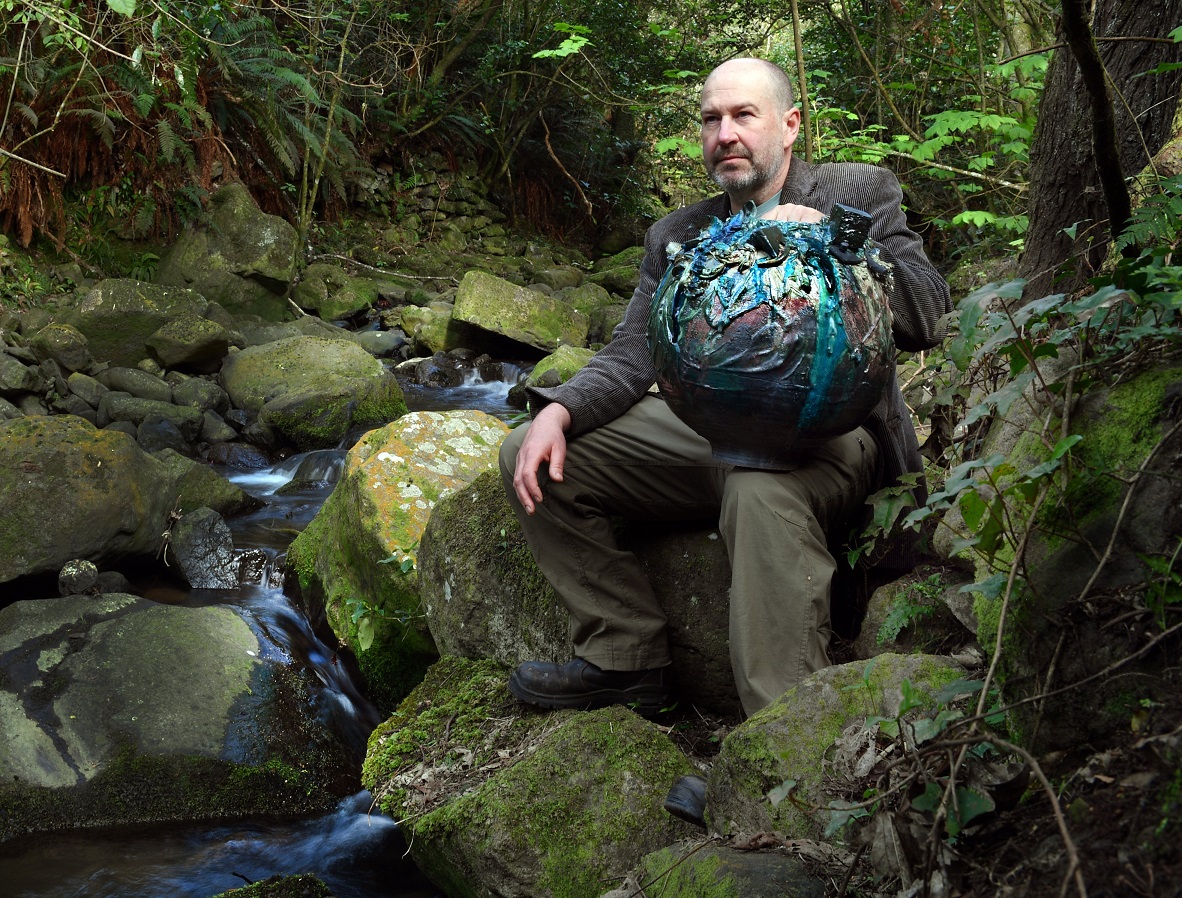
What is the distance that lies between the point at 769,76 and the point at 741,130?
0.20 metres

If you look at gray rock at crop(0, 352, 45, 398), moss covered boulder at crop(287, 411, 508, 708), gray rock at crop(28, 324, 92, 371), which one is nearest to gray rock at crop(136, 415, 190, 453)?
gray rock at crop(0, 352, 45, 398)

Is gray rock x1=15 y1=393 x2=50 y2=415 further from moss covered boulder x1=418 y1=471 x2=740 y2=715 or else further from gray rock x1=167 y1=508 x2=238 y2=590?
moss covered boulder x1=418 y1=471 x2=740 y2=715

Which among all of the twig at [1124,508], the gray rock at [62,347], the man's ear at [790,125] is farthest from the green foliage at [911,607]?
the gray rock at [62,347]

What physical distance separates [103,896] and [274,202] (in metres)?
11.0

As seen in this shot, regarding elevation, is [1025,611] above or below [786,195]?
below

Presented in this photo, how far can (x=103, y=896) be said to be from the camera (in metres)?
3.16

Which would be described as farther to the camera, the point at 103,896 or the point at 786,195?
the point at 103,896

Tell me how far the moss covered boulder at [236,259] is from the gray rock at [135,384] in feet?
7.98

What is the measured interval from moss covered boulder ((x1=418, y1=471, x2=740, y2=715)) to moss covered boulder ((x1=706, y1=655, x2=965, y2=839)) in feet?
2.44

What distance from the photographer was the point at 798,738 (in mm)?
1997

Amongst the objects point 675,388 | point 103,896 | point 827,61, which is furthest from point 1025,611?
point 827,61

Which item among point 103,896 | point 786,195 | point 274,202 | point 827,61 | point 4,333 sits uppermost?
point 827,61

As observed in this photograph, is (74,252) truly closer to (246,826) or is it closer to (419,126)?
(419,126)

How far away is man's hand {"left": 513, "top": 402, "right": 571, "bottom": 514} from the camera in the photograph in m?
2.69
